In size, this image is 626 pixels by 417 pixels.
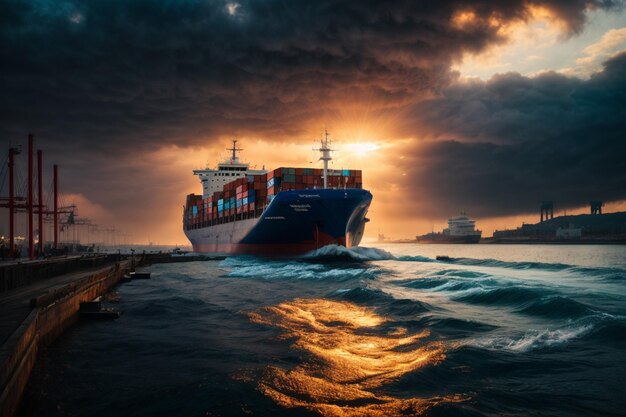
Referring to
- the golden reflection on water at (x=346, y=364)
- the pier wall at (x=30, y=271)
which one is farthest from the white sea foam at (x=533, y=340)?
the pier wall at (x=30, y=271)

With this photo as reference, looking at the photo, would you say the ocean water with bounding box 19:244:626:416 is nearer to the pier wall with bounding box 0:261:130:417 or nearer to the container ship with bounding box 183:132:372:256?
the pier wall with bounding box 0:261:130:417

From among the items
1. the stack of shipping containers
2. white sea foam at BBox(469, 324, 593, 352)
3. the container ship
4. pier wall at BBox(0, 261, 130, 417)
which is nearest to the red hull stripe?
the container ship

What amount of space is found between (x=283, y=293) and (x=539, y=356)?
14.7 meters

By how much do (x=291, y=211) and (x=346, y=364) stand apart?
35258mm

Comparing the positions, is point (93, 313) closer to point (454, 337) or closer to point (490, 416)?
point (454, 337)

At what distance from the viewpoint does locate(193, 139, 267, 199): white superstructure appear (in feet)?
292

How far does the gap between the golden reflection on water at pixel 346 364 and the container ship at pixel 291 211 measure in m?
28.6

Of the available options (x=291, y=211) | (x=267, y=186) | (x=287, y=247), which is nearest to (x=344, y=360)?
(x=291, y=211)

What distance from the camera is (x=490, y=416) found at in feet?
21.6

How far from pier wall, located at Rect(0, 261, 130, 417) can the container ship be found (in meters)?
27.5

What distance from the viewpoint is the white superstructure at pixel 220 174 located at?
88.9m

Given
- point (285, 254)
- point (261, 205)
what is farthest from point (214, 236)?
point (285, 254)

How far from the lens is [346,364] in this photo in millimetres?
9516

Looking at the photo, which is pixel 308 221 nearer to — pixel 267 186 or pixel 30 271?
pixel 267 186
